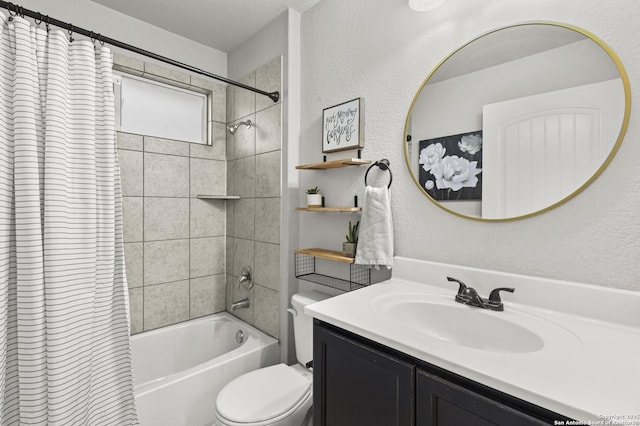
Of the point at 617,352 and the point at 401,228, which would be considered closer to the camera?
the point at 617,352

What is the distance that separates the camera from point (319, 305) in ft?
3.38

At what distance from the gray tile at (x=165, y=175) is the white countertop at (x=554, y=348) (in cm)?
166

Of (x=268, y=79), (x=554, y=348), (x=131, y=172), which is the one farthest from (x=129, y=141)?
(x=554, y=348)

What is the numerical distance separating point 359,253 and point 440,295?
391 mm

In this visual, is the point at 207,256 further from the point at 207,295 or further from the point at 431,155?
the point at 431,155

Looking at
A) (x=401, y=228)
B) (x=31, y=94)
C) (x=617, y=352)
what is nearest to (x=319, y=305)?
(x=401, y=228)

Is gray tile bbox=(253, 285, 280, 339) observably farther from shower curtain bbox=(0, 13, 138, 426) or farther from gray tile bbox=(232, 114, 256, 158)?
gray tile bbox=(232, 114, 256, 158)

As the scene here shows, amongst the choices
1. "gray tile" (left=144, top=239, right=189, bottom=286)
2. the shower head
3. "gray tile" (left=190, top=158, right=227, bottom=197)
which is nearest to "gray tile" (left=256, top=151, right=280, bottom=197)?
the shower head

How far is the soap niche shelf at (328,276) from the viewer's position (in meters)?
1.54

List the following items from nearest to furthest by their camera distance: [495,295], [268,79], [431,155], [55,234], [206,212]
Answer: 1. [495,295]
2. [55,234]
3. [431,155]
4. [268,79]
5. [206,212]

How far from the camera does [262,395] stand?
1.34 m

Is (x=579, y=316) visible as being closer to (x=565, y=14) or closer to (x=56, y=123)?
(x=565, y=14)

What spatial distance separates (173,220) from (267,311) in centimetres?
96

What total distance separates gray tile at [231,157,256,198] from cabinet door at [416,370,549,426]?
1.71 meters
